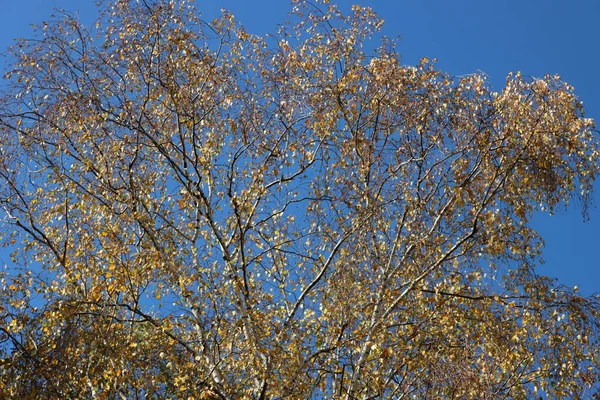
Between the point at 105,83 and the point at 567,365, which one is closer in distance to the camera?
the point at 567,365

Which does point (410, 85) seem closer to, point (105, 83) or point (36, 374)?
point (105, 83)

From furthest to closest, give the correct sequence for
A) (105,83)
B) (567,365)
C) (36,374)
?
1. (105,83)
2. (567,365)
3. (36,374)

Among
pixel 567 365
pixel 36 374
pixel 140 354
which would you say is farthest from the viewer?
pixel 567 365

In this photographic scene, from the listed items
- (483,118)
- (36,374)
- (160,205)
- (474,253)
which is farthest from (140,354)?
(483,118)

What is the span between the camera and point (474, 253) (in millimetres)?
13695

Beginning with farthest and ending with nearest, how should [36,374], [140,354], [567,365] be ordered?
[567,365] → [140,354] → [36,374]

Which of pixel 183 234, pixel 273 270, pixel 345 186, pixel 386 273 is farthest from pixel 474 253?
pixel 183 234

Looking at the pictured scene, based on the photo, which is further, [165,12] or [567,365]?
[165,12]

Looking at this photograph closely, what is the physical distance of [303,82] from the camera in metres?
14.8

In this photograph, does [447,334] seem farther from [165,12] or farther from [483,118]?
[165,12]

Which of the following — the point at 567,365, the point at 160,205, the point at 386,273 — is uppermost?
the point at 160,205

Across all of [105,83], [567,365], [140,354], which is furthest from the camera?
[105,83]

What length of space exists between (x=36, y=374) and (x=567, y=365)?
7.82 m

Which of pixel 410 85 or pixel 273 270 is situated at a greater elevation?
pixel 410 85
